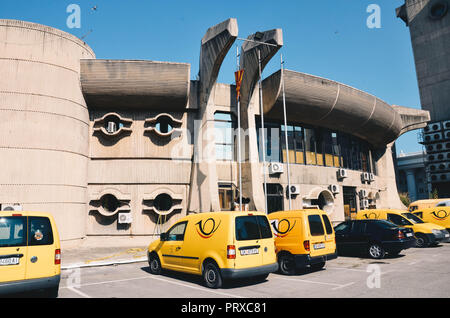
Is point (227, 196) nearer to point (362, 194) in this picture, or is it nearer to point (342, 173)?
point (342, 173)

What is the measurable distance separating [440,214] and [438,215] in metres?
0.11

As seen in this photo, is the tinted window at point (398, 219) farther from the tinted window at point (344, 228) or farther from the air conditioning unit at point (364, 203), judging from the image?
the air conditioning unit at point (364, 203)

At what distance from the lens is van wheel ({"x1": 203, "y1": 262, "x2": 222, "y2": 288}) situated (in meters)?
7.39

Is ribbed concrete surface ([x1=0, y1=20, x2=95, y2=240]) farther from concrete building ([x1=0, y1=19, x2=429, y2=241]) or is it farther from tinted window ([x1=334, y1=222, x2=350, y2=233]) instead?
tinted window ([x1=334, y1=222, x2=350, y2=233])

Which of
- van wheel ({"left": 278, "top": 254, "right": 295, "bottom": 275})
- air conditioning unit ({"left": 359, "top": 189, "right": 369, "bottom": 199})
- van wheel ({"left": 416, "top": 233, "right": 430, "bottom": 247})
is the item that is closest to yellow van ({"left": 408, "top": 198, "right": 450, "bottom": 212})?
air conditioning unit ({"left": 359, "top": 189, "right": 369, "bottom": 199})

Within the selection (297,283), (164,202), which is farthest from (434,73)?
(297,283)

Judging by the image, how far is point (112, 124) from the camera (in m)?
18.4

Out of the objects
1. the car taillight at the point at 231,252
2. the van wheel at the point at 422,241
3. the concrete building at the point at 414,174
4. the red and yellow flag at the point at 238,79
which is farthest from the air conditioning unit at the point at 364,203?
the concrete building at the point at 414,174
